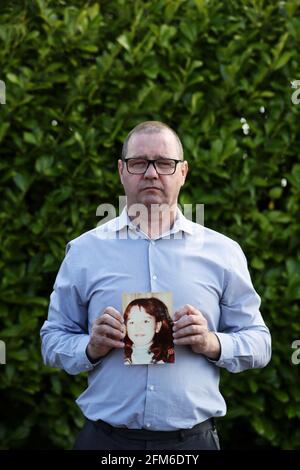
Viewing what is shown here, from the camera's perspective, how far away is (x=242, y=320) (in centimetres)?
314

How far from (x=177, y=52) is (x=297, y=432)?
2.35 m

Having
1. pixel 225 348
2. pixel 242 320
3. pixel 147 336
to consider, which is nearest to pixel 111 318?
pixel 147 336

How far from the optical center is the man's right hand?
2893 millimetres

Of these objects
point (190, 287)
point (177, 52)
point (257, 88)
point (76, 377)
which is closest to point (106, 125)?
point (177, 52)

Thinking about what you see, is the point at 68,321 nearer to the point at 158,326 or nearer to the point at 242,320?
the point at 158,326

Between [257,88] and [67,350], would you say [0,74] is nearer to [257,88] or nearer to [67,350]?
[257,88]

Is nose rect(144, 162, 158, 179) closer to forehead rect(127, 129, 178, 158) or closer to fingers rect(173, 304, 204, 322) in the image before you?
forehead rect(127, 129, 178, 158)

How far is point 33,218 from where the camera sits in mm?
4602

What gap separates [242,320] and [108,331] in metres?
0.57

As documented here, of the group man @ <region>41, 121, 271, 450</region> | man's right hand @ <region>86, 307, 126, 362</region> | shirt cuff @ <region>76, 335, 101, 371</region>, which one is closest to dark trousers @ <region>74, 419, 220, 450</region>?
man @ <region>41, 121, 271, 450</region>

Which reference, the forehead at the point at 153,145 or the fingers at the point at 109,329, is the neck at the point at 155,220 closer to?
the forehead at the point at 153,145

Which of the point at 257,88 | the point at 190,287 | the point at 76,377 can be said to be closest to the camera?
Result: the point at 190,287

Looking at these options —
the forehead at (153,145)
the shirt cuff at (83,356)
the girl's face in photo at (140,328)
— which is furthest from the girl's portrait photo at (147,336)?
the forehead at (153,145)

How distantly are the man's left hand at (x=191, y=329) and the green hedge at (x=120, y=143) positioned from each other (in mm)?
1755
